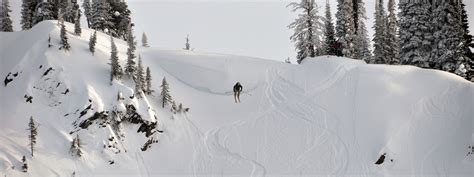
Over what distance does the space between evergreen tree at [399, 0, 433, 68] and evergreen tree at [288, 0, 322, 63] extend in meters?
9.96

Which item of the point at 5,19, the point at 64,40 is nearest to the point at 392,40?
the point at 64,40

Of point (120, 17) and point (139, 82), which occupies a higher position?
point (120, 17)

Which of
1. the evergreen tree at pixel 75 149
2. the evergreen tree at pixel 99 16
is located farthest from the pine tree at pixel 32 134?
the evergreen tree at pixel 99 16

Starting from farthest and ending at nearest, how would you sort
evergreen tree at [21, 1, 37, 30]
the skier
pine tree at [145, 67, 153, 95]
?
evergreen tree at [21, 1, 37, 30], the skier, pine tree at [145, 67, 153, 95]

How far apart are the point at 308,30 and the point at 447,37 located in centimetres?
1532

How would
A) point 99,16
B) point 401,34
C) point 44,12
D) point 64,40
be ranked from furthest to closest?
point 99,16, point 44,12, point 401,34, point 64,40

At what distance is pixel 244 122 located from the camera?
30.8 meters

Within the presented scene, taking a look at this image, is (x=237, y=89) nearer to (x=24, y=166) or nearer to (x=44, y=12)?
(x=24, y=166)

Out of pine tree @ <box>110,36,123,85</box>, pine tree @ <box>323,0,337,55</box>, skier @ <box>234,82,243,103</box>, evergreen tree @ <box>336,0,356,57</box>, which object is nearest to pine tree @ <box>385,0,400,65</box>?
evergreen tree @ <box>336,0,356,57</box>

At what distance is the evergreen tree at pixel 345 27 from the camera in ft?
163

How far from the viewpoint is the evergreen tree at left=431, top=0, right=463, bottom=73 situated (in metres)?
37.0

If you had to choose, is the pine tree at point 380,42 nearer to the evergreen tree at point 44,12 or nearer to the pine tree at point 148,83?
the pine tree at point 148,83

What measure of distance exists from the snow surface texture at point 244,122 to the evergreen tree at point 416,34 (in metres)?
5.93

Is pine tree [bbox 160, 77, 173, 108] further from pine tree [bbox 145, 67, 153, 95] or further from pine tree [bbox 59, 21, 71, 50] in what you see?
pine tree [bbox 59, 21, 71, 50]
